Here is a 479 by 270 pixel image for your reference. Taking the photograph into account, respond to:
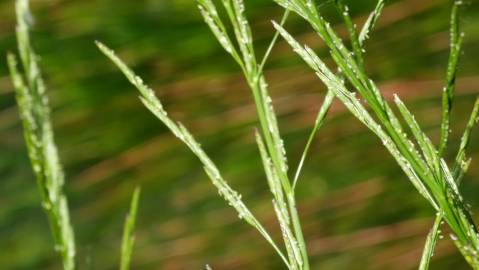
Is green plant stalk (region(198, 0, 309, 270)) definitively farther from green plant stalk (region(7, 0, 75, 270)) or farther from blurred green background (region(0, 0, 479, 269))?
blurred green background (region(0, 0, 479, 269))

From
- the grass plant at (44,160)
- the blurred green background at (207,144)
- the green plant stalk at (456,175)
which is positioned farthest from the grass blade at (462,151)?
the blurred green background at (207,144)

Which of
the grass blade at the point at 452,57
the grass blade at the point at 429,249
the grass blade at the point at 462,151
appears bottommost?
the grass blade at the point at 429,249

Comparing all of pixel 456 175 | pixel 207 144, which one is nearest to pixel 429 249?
pixel 456 175

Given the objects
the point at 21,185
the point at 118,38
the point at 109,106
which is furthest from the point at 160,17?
the point at 21,185

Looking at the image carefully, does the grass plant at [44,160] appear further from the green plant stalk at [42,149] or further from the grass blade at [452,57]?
the grass blade at [452,57]

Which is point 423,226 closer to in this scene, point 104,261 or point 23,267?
point 104,261

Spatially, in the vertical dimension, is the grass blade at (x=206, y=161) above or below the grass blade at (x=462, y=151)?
above

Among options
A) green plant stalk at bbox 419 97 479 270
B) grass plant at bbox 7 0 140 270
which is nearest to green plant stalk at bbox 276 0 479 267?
green plant stalk at bbox 419 97 479 270

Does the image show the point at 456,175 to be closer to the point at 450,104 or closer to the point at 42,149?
the point at 450,104
